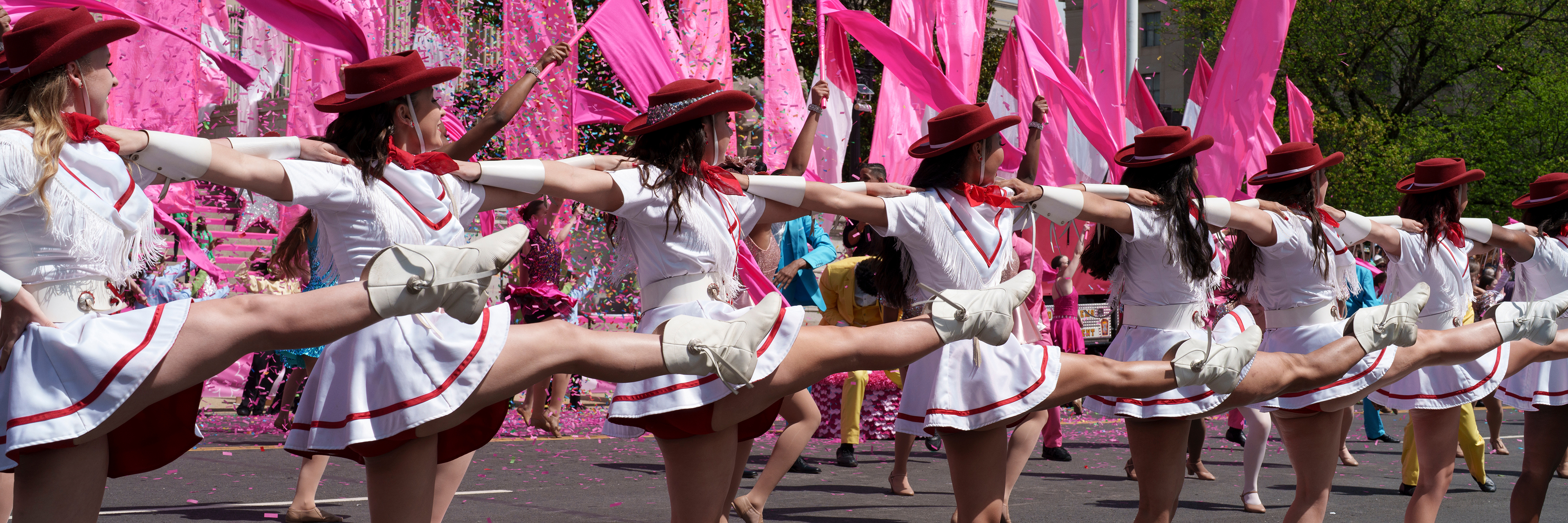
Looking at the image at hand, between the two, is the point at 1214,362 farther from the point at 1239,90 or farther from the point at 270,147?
the point at 1239,90

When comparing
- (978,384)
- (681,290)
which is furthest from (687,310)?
(978,384)

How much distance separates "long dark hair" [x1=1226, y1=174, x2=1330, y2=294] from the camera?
4.90 m

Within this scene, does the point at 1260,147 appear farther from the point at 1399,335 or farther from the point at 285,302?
the point at 285,302

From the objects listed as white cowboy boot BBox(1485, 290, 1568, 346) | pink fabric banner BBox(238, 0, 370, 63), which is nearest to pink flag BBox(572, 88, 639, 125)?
pink fabric banner BBox(238, 0, 370, 63)

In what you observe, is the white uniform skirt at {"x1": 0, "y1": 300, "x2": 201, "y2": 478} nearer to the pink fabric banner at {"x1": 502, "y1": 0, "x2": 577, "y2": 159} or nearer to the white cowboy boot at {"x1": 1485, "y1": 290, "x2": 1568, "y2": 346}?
the pink fabric banner at {"x1": 502, "y1": 0, "x2": 577, "y2": 159}

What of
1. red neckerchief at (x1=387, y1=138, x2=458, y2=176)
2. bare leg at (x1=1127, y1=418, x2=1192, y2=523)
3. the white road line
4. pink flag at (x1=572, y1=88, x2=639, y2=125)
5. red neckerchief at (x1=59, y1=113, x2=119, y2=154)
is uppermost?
red neckerchief at (x1=59, y1=113, x2=119, y2=154)

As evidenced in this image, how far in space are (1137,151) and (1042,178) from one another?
6.50 m

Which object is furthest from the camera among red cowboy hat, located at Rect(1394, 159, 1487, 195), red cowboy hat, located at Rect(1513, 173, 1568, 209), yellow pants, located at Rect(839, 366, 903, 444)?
yellow pants, located at Rect(839, 366, 903, 444)

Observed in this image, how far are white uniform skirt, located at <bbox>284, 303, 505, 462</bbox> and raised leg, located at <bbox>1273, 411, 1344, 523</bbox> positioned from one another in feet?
9.57

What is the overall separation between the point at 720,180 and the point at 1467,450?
5612 mm

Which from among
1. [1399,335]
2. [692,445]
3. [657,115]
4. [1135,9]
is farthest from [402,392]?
[1135,9]

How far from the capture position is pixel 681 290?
397cm

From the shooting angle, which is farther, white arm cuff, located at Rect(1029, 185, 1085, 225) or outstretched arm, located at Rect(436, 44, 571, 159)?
white arm cuff, located at Rect(1029, 185, 1085, 225)

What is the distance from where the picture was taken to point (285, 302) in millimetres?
2924
